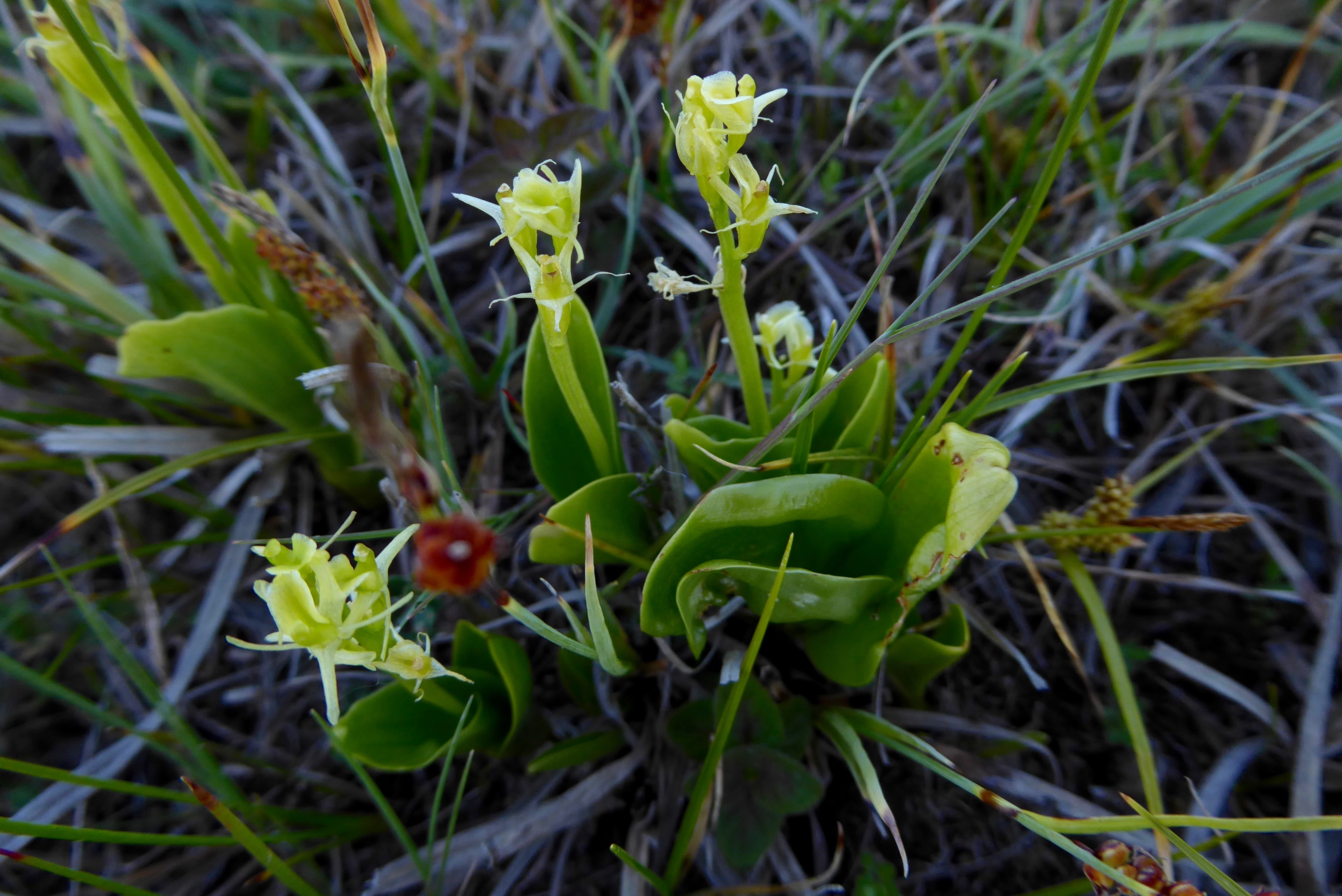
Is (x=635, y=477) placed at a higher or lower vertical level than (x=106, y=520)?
lower

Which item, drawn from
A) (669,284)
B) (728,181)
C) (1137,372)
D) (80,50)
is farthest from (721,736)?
(80,50)

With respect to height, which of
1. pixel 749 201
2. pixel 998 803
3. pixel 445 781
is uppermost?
pixel 749 201

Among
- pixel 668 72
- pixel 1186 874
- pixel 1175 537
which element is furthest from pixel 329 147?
pixel 1186 874

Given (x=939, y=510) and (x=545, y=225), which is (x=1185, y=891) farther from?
(x=545, y=225)

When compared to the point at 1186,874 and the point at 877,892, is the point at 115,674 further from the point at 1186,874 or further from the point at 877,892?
the point at 1186,874

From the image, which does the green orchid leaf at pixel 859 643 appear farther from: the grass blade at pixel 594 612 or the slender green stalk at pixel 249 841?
the slender green stalk at pixel 249 841

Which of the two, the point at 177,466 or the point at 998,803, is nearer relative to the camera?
the point at 998,803

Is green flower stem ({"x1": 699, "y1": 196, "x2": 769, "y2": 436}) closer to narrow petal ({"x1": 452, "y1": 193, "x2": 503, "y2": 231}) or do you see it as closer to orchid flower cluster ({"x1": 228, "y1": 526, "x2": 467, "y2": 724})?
narrow petal ({"x1": 452, "y1": 193, "x2": 503, "y2": 231})
